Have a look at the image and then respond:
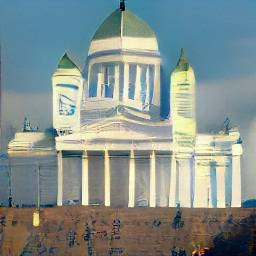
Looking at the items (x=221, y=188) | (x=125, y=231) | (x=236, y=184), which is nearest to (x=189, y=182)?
(x=221, y=188)

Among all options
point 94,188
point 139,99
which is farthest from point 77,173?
point 139,99

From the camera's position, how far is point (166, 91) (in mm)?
7270

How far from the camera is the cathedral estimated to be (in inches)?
282

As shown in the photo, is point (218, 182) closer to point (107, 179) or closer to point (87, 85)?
point (107, 179)

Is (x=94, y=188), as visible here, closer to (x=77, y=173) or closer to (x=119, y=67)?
(x=77, y=173)

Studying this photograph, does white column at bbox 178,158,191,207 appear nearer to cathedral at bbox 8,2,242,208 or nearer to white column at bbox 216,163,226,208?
cathedral at bbox 8,2,242,208

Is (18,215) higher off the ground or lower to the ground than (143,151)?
lower

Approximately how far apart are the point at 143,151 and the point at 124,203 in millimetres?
439

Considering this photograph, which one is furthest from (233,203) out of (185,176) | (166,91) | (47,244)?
(47,244)

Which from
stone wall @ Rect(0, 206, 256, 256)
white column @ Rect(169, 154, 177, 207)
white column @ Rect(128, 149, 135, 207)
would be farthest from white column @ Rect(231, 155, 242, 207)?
white column @ Rect(128, 149, 135, 207)

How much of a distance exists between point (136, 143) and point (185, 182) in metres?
0.50

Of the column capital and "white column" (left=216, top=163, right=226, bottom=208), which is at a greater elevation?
the column capital

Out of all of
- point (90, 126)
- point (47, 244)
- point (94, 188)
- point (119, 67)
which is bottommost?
point (47, 244)

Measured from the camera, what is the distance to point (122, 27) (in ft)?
23.9
